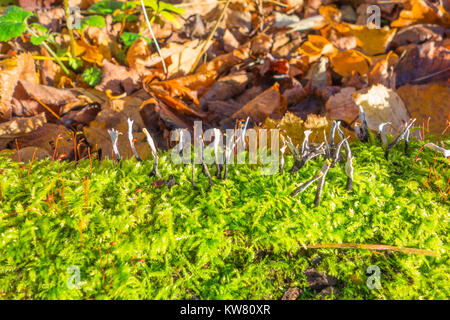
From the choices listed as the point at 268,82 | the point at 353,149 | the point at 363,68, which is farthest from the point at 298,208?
the point at 363,68

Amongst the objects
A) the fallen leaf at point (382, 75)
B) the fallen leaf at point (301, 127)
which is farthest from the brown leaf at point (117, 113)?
the fallen leaf at point (382, 75)

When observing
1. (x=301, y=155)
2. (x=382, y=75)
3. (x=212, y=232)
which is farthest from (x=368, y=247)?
(x=382, y=75)

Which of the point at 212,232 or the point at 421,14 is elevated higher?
the point at 421,14

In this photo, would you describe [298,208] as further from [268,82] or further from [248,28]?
[248,28]

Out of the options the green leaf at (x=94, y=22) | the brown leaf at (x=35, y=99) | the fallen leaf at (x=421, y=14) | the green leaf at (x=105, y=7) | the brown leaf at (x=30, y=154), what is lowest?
the brown leaf at (x=30, y=154)

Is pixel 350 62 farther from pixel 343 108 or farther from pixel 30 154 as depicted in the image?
pixel 30 154

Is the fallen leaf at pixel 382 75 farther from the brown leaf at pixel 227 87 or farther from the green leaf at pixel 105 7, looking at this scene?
the green leaf at pixel 105 7
